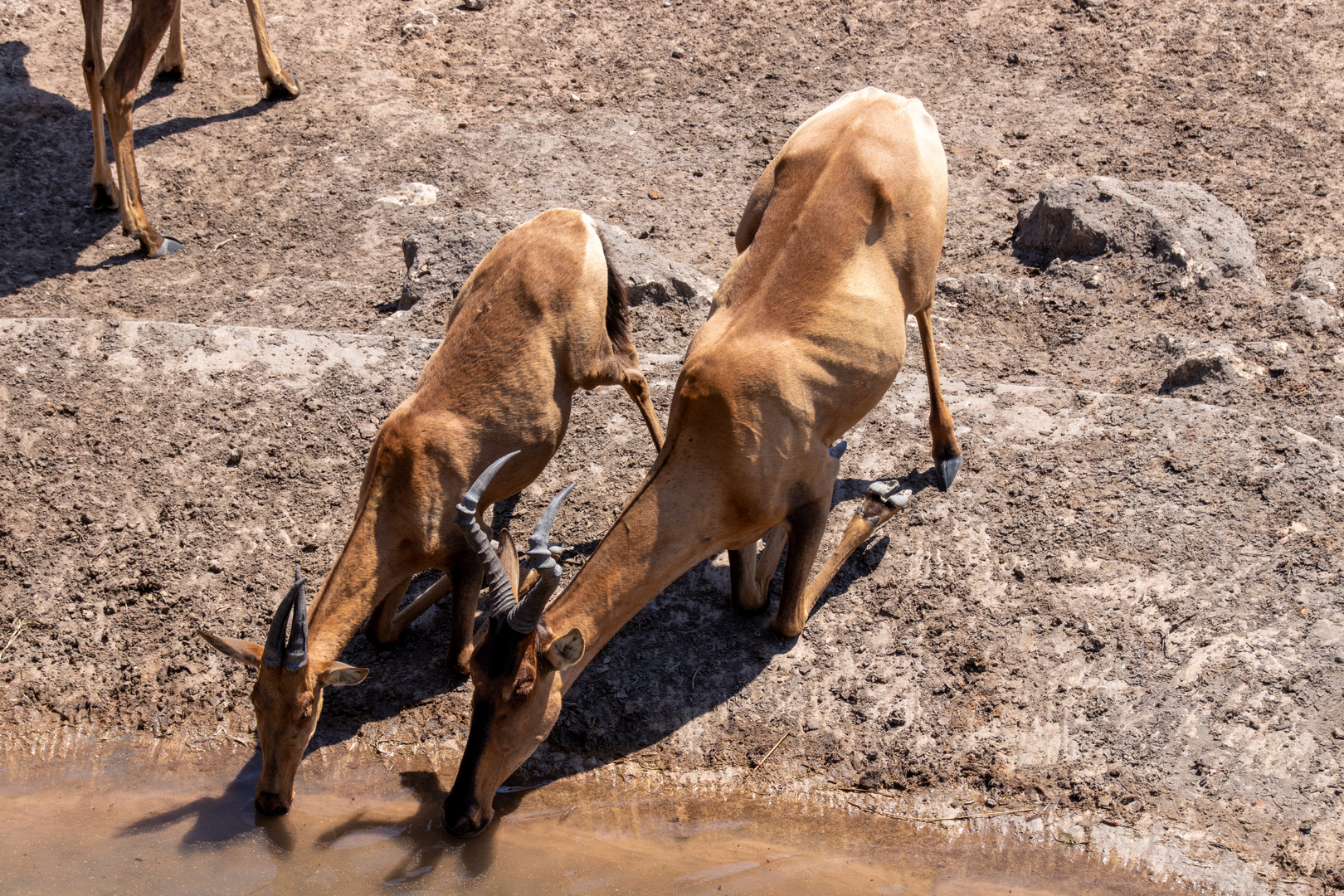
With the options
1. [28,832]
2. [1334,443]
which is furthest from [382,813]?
[1334,443]

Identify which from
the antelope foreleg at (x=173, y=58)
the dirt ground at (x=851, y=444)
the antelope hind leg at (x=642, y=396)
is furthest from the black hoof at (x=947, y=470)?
the antelope foreleg at (x=173, y=58)

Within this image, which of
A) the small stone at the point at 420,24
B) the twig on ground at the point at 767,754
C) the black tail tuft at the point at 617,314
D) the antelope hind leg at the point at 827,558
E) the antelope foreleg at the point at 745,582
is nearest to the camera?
the twig on ground at the point at 767,754

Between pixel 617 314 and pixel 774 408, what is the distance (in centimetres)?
157

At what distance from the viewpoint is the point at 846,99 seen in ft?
19.1

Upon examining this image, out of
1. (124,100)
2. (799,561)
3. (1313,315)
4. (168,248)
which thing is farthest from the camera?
(168,248)

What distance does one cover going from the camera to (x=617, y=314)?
5852mm

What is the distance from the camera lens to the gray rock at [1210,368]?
6285 millimetres

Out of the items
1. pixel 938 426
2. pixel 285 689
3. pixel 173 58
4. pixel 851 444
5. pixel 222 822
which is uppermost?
pixel 173 58

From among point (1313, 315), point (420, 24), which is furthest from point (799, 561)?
point (420, 24)

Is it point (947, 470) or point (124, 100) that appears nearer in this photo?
point (947, 470)

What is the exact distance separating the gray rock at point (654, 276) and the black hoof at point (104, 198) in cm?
466

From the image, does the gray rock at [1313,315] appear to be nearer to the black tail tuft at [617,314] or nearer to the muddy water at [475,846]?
the muddy water at [475,846]

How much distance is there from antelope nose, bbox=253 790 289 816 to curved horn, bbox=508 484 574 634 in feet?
4.35

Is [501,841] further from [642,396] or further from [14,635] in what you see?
[14,635]
